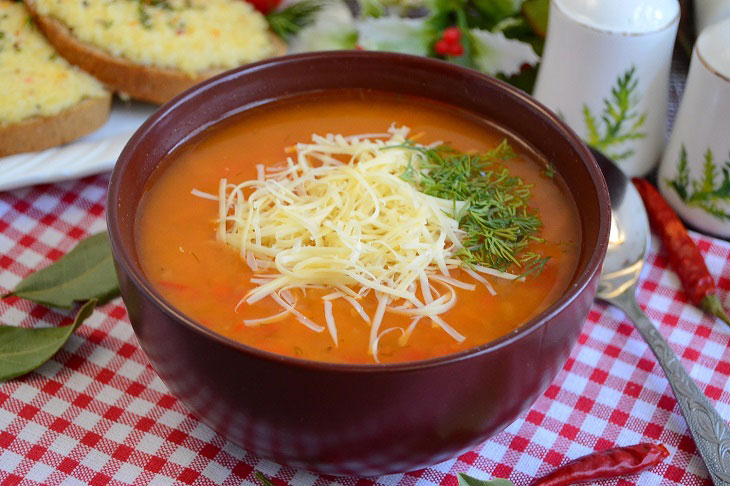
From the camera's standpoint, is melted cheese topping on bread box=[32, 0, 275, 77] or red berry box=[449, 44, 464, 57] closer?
melted cheese topping on bread box=[32, 0, 275, 77]

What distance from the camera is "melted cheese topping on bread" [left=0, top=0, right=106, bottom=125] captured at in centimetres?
282

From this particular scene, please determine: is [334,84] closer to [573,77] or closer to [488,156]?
[488,156]

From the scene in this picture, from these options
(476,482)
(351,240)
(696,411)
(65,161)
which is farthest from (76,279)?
(696,411)

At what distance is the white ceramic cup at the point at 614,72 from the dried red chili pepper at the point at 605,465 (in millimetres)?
Result: 1208

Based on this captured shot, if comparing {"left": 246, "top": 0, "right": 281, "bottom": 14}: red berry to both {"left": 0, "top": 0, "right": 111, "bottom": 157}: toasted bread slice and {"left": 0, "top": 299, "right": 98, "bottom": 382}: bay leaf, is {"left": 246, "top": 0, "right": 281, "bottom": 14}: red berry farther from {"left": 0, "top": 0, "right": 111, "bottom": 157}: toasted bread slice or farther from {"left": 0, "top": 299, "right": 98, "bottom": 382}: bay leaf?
{"left": 0, "top": 299, "right": 98, "bottom": 382}: bay leaf

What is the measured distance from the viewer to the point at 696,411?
1.96 meters

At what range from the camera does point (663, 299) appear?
2352 mm

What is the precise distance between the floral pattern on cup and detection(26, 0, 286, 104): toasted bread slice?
1.59 metres

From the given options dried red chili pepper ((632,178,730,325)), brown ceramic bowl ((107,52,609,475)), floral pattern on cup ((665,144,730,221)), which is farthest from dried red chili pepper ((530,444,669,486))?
floral pattern on cup ((665,144,730,221))

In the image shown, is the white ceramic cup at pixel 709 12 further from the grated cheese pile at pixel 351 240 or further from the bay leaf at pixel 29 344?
the bay leaf at pixel 29 344

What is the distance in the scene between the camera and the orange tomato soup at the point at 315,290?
169 cm

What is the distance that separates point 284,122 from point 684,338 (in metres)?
1.15

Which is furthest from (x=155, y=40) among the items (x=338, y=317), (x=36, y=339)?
(x=338, y=317)

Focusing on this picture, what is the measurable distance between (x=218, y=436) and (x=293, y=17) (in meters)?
1.98
